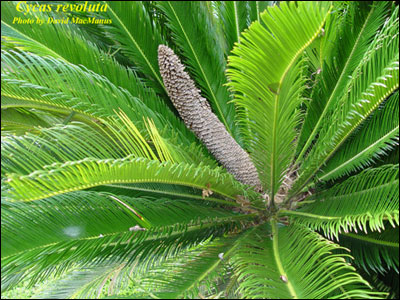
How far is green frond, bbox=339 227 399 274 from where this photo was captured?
5.35 ft

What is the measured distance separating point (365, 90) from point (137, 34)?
4.59ft

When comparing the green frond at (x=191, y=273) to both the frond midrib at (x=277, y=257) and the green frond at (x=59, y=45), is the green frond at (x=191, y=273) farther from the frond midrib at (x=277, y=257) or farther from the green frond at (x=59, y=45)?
the green frond at (x=59, y=45)

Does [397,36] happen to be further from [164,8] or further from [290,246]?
[164,8]

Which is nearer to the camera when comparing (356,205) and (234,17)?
(356,205)

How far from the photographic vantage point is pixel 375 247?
1.70m

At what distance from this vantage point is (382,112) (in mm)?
1751

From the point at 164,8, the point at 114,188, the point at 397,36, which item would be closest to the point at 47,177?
the point at 114,188

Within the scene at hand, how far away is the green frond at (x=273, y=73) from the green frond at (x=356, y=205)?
0.23 metres

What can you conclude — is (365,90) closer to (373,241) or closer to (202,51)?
(373,241)

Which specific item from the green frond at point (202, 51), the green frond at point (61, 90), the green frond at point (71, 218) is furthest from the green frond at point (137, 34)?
the green frond at point (71, 218)

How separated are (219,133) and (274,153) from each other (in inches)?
15.0

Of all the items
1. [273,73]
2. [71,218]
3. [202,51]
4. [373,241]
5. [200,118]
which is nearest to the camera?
[273,73]

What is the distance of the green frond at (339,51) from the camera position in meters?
1.90

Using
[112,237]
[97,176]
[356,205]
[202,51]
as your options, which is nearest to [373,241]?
[356,205]
